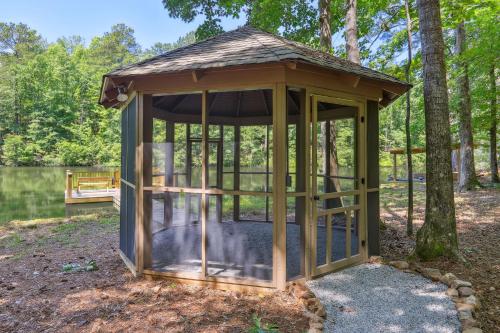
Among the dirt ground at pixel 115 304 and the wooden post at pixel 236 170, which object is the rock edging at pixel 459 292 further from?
the wooden post at pixel 236 170

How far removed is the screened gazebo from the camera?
11.6 ft

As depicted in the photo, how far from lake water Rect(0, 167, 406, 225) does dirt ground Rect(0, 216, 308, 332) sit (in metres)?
2.33

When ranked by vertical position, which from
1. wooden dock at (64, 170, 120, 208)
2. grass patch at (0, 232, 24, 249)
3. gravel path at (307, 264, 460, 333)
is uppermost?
wooden dock at (64, 170, 120, 208)

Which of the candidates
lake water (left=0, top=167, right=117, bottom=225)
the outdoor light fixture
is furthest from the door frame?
lake water (left=0, top=167, right=117, bottom=225)

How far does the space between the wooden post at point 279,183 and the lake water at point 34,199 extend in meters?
1.86

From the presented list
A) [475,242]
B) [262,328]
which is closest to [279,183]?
[262,328]

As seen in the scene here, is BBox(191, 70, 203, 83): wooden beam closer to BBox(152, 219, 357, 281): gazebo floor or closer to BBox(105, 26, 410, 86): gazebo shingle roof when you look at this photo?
BBox(105, 26, 410, 86): gazebo shingle roof

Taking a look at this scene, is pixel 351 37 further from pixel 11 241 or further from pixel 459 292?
pixel 11 241

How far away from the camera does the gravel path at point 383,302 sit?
8.87 feet

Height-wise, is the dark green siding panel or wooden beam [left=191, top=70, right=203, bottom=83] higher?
wooden beam [left=191, top=70, right=203, bottom=83]

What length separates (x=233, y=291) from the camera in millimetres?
3615

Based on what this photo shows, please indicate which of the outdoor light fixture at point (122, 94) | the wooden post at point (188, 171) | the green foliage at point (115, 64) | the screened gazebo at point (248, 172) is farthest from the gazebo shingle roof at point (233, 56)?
the green foliage at point (115, 64)

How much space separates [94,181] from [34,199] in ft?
10.1

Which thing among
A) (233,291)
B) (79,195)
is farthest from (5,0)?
(233,291)
